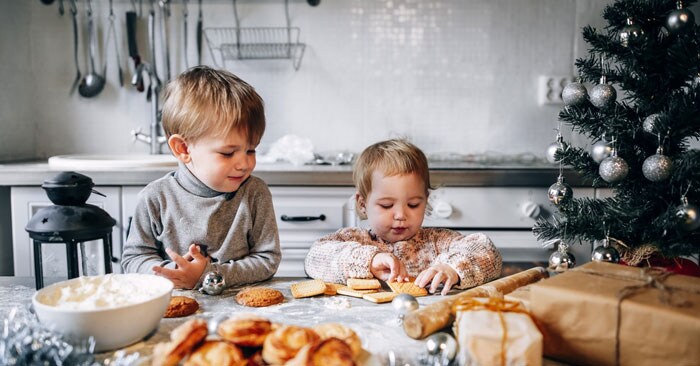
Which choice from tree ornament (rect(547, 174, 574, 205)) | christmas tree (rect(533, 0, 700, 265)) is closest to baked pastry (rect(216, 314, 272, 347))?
christmas tree (rect(533, 0, 700, 265))

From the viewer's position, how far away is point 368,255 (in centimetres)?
114

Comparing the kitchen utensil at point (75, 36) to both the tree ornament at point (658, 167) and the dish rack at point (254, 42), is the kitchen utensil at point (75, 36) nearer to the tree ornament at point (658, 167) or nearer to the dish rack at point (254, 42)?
the dish rack at point (254, 42)

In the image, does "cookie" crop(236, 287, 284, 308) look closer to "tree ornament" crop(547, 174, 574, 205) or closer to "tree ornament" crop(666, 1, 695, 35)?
"tree ornament" crop(547, 174, 574, 205)

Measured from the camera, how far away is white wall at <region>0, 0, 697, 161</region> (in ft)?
8.52

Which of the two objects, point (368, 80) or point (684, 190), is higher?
point (368, 80)

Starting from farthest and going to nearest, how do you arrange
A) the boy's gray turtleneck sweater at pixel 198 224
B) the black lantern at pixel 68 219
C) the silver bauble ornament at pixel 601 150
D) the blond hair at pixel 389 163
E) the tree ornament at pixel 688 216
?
the blond hair at pixel 389 163
the boy's gray turtleneck sweater at pixel 198 224
the silver bauble ornament at pixel 601 150
the tree ornament at pixel 688 216
the black lantern at pixel 68 219

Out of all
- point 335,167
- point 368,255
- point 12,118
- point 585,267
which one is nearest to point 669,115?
point 585,267

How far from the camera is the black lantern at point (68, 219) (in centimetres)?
82

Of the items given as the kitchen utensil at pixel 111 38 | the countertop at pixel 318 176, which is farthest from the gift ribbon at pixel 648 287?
the kitchen utensil at pixel 111 38

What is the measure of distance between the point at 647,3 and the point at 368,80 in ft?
5.45

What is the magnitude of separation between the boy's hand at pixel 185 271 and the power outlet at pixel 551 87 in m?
2.07

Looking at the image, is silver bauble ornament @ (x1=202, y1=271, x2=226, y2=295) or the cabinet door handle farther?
the cabinet door handle

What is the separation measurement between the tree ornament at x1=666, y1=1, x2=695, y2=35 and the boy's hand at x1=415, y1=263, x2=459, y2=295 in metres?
0.60

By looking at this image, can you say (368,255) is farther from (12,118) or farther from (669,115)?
(12,118)
